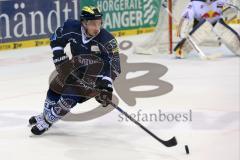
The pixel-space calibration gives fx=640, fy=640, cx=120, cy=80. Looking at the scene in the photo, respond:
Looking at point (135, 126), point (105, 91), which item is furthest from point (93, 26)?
point (135, 126)

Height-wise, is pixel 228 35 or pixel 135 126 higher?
pixel 228 35

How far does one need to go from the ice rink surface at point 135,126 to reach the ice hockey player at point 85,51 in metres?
0.21

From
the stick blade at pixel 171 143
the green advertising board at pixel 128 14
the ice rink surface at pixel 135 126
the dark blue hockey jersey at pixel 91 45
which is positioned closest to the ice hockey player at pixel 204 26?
the ice rink surface at pixel 135 126

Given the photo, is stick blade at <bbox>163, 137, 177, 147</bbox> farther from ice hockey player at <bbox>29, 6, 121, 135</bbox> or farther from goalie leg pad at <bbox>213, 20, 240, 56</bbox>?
goalie leg pad at <bbox>213, 20, 240, 56</bbox>

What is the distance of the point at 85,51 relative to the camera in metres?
5.24

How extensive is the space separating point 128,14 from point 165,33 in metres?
2.24

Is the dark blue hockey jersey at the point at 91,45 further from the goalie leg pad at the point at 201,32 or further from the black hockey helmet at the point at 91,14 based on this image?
the goalie leg pad at the point at 201,32

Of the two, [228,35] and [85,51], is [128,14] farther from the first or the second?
[85,51]

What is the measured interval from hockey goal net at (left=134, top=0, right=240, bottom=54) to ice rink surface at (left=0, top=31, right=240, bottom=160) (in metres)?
1.23

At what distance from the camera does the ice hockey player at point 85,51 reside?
5.03 m

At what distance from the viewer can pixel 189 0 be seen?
1018cm

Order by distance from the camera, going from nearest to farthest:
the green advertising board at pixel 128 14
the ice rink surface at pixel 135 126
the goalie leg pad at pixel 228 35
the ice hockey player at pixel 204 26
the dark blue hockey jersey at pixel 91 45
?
the ice rink surface at pixel 135 126
the dark blue hockey jersey at pixel 91 45
the ice hockey player at pixel 204 26
the goalie leg pad at pixel 228 35
the green advertising board at pixel 128 14

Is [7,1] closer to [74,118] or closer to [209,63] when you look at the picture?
[209,63]

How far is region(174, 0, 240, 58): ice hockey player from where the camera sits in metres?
9.41
